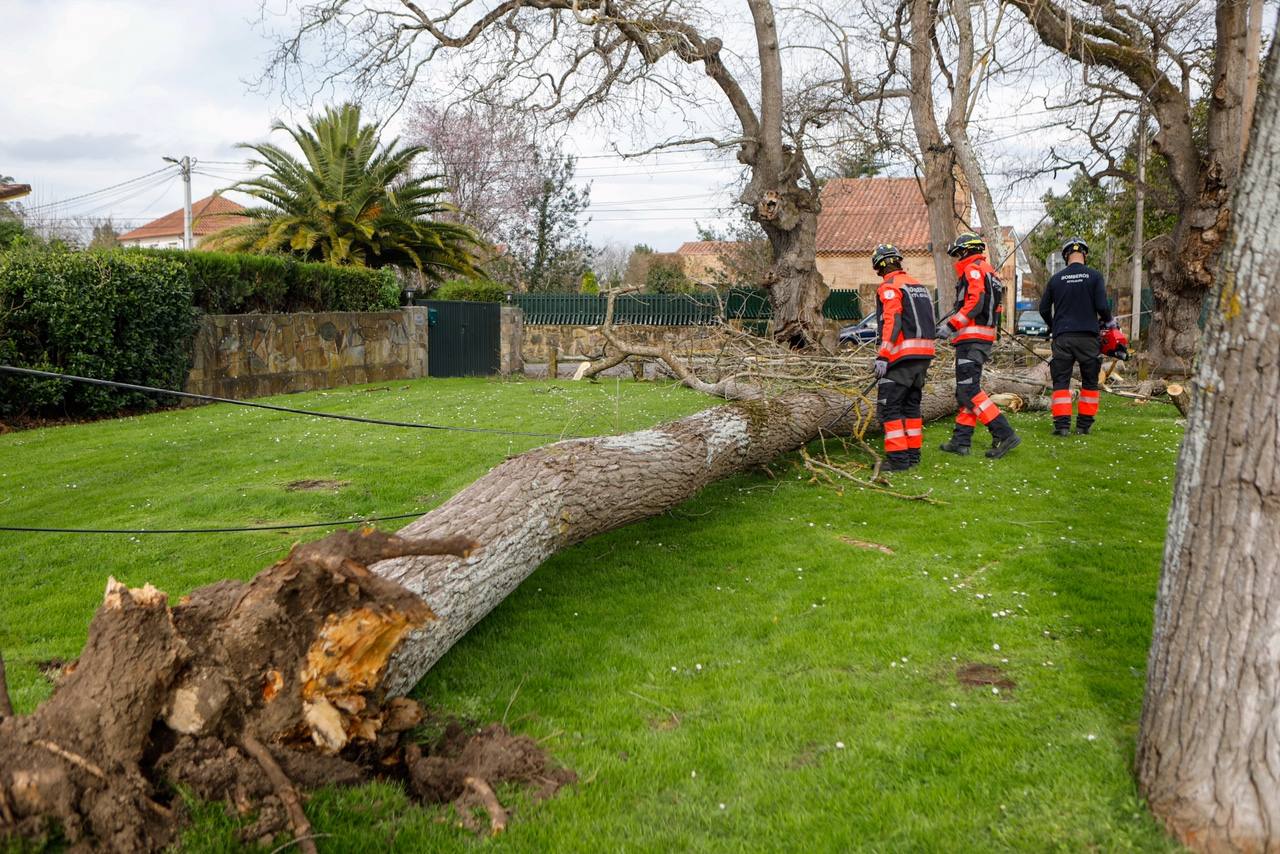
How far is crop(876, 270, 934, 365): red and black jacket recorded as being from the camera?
8.34 m

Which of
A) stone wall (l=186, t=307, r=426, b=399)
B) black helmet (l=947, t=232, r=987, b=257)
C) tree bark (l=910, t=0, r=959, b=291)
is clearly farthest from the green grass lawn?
tree bark (l=910, t=0, r=959, b=291)

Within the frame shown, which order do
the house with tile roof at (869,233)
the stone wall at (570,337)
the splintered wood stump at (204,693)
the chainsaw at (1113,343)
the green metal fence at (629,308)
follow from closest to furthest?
the splintered wood stump at (204,693) → the chainsaw at (1113,343) → the stone wall at (570,337) → the green metal fence at (629,308) → the house with tile roof at (869,233)

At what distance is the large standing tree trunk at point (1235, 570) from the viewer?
2.79m

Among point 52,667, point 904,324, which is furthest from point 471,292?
point 52,667

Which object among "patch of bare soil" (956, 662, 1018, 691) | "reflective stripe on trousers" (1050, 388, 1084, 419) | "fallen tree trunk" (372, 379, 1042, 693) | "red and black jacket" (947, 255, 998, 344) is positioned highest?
"red and black jacket" (947, 255, 998, 344)

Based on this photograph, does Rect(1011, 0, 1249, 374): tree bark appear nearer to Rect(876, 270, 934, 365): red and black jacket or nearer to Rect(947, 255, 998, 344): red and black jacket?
Rect(947, 255, 998, 344): red and black jacket

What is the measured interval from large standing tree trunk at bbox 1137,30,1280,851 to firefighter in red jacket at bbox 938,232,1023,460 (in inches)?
241

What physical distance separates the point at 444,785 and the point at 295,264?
49.7ft

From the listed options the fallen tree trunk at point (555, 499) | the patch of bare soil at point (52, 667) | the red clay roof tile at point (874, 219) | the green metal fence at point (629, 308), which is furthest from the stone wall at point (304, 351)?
the red clay roof tile at point (874, 219)

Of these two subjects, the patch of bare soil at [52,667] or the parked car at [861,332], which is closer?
the patch of bare soil at [52,667]

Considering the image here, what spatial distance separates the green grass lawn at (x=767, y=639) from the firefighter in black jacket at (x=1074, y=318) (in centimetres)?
100

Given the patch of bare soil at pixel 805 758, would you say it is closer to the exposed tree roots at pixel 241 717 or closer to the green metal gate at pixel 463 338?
the exposed tree roots at pixel 241 717

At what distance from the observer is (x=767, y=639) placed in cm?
482

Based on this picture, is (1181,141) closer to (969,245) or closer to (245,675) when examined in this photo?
(969,245)
